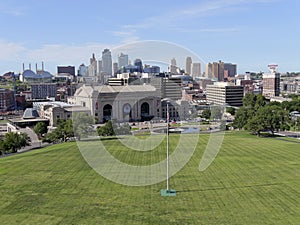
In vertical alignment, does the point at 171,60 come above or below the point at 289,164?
above

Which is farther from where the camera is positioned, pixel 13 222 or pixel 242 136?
pixel 242 136

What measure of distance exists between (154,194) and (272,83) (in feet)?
389

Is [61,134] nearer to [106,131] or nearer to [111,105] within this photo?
[106,131]

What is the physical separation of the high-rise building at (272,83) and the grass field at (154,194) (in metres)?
103

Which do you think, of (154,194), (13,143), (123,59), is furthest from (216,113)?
(123,59)

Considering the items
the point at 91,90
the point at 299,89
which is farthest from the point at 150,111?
the point at 299,89

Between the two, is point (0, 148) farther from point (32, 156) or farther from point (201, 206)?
point (201, 206)

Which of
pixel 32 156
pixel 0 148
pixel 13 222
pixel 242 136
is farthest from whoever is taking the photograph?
pixel 242 136

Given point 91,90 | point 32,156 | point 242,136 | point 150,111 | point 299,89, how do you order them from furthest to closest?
point 299,89 < point 150,111 < point 91,90 < point 242,136 < point 32,156

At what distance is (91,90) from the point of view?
71.9m

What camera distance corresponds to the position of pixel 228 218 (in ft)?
56.5

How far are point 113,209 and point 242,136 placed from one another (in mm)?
31900

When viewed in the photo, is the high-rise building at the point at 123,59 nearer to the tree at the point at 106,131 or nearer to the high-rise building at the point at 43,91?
the tree at the point at 106,131

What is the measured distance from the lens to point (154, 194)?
69.2 ft
